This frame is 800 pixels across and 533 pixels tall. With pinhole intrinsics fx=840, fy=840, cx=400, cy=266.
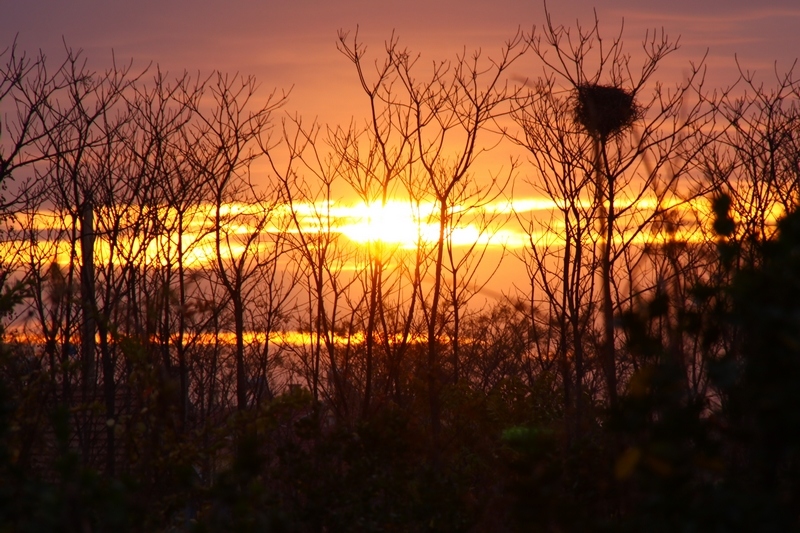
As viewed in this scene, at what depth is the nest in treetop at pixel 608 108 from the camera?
11674 mm

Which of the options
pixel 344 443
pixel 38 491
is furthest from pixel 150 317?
pixel 38 491

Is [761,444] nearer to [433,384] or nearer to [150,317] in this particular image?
[150,317]

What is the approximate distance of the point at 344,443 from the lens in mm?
5176

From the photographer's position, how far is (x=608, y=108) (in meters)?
12.3

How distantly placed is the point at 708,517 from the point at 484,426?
10407 mm

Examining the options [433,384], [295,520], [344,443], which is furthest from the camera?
[433,384]

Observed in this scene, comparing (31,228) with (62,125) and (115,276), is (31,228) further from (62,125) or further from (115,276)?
(62,125)

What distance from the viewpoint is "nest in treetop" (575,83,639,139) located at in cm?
1167

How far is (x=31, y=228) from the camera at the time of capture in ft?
48.9

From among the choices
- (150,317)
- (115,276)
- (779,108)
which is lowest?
(150,317)

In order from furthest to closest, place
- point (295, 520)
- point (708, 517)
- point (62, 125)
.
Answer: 1. point (62, 125)
2. point (295, 520)
3. point (708, 517)

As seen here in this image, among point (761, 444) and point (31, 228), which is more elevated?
point (31, 228)

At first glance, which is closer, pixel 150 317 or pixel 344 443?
pixel 150 317

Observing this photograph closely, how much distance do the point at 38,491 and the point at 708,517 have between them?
2372 millimetres
